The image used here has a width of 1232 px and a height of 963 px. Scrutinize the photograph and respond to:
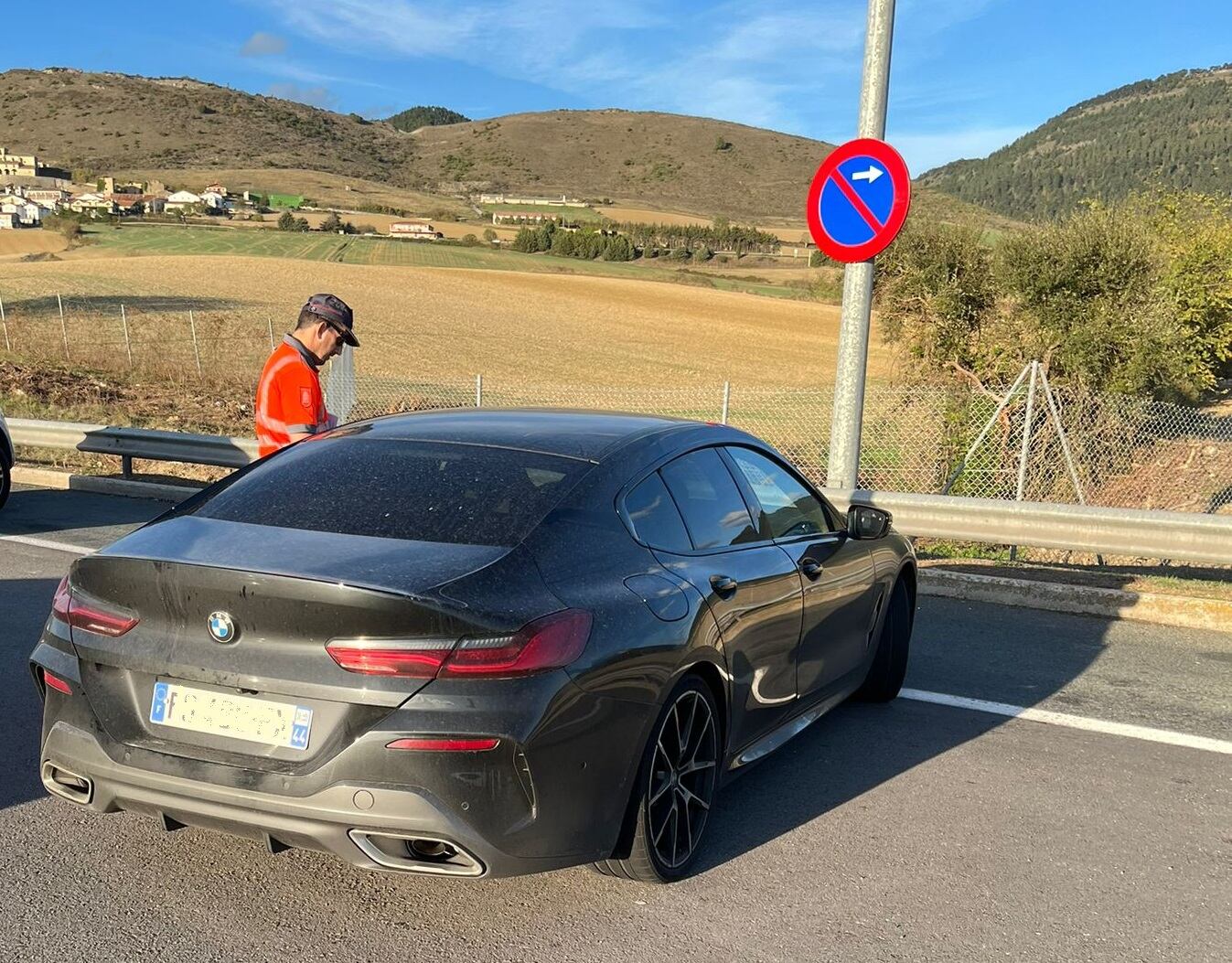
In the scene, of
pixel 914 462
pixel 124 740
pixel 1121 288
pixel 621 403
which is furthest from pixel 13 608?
pixel 621 403

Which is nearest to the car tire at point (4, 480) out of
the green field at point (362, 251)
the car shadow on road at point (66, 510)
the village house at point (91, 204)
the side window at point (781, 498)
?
the car shadow on road at point (66, 510)

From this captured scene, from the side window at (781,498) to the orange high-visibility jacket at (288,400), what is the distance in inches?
98.4

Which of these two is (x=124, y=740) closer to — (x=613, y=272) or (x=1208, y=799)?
(x=1208, y=799)

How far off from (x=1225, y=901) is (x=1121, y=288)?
49.8ft

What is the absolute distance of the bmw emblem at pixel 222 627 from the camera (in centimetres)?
310

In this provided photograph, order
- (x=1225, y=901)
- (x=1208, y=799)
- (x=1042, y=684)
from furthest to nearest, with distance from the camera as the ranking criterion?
1. (x=1042, y=684)
2. (x=1208, y=799)
3. (x=1225, y=901)

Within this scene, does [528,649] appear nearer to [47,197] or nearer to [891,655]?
[891,655]

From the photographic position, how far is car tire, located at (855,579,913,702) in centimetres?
564

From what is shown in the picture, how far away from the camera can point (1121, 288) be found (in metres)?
17.3

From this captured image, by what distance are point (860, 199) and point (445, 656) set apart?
617 centimetres

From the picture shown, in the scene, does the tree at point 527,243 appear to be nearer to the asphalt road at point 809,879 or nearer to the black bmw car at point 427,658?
the asphalt road at point 809,879

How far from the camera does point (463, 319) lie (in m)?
49.8

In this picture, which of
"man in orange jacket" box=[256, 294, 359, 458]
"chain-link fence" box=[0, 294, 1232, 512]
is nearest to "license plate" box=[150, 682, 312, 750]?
"man in orange jacket" box=[256, 294, 359, 458]

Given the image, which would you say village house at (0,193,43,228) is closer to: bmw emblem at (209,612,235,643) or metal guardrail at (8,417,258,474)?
metal guardrail at (8,417,258,474)
